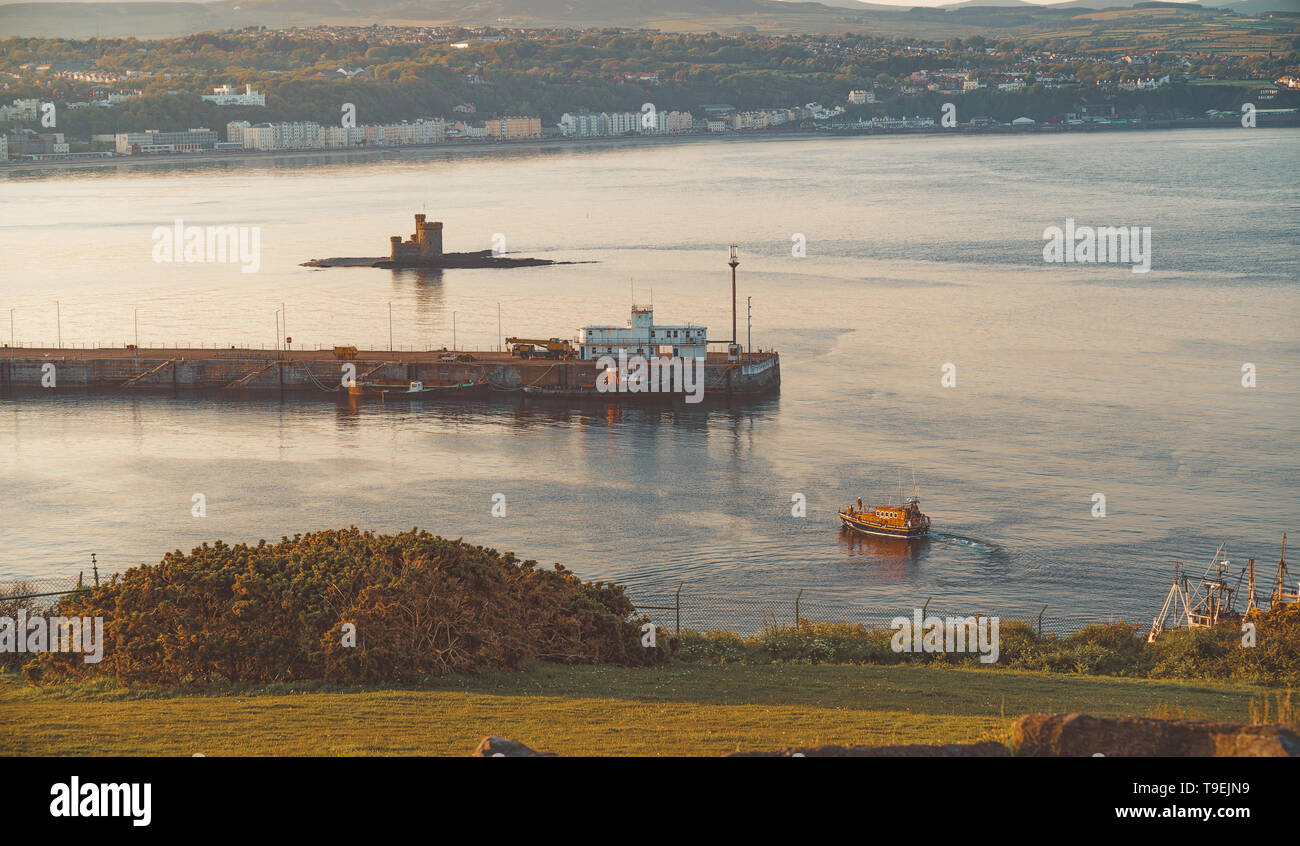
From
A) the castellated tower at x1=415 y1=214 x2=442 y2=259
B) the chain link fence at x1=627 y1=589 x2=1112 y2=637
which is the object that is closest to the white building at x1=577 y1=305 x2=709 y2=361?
the chain link fence at x1=627 y1=589 x2=1112 y2=637

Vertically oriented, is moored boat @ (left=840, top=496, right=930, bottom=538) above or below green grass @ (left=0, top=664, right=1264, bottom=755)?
below

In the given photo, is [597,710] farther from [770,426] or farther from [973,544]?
[770,426]

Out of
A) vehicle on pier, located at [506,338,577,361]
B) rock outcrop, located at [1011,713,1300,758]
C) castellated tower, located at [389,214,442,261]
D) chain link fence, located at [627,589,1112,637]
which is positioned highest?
castellated tower, located at [389,214,442,261]

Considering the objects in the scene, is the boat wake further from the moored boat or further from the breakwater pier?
the breakwater pier

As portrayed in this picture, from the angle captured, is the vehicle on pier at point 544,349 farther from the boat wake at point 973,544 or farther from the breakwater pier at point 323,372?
A: the boat wake at point 973,544

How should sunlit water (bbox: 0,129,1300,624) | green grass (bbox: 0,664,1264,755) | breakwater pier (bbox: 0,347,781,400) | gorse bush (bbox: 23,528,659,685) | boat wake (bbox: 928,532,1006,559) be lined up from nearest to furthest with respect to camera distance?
green grass (bbox: 0,664,1264,755) → gorse bush (bbox: 23,528,659,685) → boat wake (bbox: 928,532,1006,559) → sunlit water (bbox: 0,129,1300,624) → breakwater pier (bbox: 0,347,781,400)
